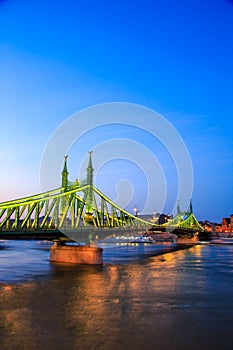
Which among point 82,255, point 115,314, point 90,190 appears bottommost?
point 115,314

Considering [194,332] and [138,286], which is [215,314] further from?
[138,286]

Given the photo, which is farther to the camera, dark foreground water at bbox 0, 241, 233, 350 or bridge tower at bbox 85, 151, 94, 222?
bridge tower at bbox 85, 151, 94, 222

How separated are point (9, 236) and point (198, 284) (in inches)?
729

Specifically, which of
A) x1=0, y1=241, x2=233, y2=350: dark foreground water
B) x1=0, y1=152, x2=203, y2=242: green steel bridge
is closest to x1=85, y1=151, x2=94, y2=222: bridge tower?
x1=0, y1=152, x2=203, y2=242: green steel bridge

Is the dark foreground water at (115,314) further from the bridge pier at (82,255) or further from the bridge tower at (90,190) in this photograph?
the bridge tower at (90,190)

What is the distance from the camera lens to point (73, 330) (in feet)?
44.5

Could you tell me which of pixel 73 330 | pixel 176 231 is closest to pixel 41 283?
pixel 73 330

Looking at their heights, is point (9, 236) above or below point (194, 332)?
Answer: above

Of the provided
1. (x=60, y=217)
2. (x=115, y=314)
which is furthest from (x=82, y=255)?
(x=115, y=314)

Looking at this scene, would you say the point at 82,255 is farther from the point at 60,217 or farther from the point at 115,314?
the point at 115,314

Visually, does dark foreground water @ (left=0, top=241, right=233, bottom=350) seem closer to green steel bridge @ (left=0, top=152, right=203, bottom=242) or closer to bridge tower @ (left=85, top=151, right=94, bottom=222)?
green steel bridge @ (left=0, top=152, right=203, bottom=242)

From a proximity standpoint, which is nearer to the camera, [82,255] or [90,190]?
[82,255]

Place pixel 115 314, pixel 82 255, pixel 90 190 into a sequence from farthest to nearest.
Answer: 1. pixel 90 190
2. pixel 82 255
3. pixel 115 314

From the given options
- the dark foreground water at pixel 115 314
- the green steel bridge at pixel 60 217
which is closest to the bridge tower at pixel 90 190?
the green steel bridge at pixel 60 217
